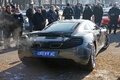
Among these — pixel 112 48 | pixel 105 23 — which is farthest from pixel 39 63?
pixel 105 23

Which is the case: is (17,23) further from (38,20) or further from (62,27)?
(62,27)

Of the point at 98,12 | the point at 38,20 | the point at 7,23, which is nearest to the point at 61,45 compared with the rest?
the point at 7,23

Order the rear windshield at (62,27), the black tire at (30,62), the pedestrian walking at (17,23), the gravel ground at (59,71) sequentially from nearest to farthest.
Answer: the gravel ground at (59,71) → the black tire at (30,62) → the rear windshield at (62,27) → the pedestrian walking at (17,23)

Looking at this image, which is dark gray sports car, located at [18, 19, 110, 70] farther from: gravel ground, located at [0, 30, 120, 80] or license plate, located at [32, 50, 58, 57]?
gravel ground, located at [0, 30, 120, 80]

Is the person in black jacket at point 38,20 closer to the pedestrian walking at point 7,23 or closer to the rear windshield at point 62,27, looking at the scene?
the pedestrian walking at point 7,23

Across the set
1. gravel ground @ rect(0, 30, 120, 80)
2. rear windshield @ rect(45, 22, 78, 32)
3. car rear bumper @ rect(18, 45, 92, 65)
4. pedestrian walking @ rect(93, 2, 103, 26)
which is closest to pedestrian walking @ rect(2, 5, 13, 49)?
gravel ground @ rect(0, 30, 120, 80)

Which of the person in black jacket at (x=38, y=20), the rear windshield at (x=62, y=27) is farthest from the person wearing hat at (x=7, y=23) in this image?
the rear windshield at (x=62, y=27)

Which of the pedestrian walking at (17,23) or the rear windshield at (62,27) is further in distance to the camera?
the pedestrian walking at (17,23)

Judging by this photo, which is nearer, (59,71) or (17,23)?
(59,71)

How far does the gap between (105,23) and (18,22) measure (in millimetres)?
7610

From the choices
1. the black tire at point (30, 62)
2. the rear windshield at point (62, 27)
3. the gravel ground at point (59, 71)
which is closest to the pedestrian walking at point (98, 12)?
the gravel ground at point (59, 71)

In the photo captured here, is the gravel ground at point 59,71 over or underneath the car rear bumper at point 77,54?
underneath

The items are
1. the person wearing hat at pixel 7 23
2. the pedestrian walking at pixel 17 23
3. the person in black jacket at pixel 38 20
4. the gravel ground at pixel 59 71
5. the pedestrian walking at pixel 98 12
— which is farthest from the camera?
the pedestrian walking at pixel 98 12

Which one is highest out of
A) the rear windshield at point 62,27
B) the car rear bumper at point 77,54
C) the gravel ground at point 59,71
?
the rear windshield at point 62,27
